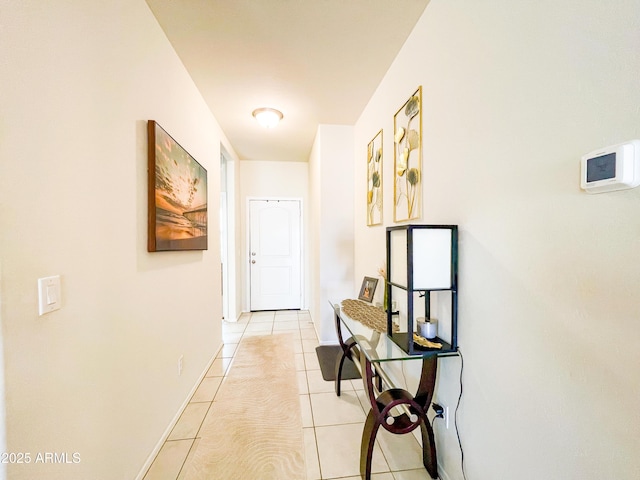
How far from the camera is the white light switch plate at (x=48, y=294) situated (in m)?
0.82

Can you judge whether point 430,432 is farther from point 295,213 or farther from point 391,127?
point 295,213

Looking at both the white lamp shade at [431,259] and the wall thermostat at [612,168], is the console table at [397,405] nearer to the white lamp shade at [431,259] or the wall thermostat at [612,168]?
the white lamp shade at [431,259]

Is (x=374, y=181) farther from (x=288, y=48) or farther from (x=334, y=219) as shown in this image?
(x=288, y=48)

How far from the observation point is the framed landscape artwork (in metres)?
1.46

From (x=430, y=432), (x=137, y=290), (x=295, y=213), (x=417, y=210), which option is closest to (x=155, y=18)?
(x=137, y=290)

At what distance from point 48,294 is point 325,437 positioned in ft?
5.38

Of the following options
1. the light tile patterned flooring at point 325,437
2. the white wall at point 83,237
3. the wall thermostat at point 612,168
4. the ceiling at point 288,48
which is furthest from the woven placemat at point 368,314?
the ceiling at point 288,48

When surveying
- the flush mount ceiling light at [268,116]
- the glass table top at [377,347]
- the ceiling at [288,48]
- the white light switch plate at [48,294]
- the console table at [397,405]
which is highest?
the ceiling at [288,48]

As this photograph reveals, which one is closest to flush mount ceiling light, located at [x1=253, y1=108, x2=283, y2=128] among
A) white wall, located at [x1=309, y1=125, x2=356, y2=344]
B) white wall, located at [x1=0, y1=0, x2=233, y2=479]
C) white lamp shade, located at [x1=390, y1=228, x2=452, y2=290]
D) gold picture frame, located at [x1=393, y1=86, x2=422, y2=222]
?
white wall, located at [x1=309, y1=125, x2=356, y2=344]

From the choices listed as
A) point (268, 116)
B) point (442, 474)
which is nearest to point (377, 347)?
point (442, 474)

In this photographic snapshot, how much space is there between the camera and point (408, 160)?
1.74 meters

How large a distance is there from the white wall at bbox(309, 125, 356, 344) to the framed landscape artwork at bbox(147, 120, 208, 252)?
1354 millimetres

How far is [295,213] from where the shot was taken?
4613mm

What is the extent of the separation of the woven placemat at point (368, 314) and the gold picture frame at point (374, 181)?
0.74m
